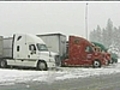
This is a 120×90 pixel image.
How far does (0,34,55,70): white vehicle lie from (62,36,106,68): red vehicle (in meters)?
4.03

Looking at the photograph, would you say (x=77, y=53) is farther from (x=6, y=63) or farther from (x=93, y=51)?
(x=6, y=63)

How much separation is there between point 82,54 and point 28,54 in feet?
20.1

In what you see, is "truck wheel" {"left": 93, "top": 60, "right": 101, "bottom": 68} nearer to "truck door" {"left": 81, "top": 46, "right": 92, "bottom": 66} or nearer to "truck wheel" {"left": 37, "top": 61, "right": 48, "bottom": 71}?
"truck door" {"left": 81, "top": 46, "right": 92, "bottom": 66}

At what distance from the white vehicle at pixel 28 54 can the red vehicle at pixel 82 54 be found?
4033 millimetres

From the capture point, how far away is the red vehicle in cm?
2853

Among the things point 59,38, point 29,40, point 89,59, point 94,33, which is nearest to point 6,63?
point 29,40

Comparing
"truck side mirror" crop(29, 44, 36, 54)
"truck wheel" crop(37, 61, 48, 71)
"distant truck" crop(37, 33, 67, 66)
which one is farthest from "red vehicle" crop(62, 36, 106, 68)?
"truck side mirror" crop(29, 44, 36, 54)

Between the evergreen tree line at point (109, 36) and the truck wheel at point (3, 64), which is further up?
the evergreen tree line at point (109, 36)

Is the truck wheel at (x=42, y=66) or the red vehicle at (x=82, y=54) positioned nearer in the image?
the truck wheel at (x=42, y=66)

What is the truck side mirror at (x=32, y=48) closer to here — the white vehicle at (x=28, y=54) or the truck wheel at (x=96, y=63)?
the white vehicle at (x=28, y=54)

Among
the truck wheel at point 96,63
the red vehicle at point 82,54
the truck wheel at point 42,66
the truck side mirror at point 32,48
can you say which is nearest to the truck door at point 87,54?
the red vehicle at point 82,54

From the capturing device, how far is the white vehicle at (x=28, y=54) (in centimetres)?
2434

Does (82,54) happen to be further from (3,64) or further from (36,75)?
(36,75)

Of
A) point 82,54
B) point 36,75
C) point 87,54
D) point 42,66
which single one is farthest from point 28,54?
point 87,54
